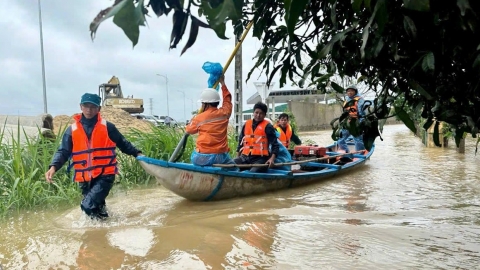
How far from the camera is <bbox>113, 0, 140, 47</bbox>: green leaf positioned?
36.5 inches

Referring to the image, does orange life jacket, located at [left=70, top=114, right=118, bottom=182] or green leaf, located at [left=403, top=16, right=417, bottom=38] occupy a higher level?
green leaf, located at [left=403, top=16, right=417, bottom=38]

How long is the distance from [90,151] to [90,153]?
0.02m

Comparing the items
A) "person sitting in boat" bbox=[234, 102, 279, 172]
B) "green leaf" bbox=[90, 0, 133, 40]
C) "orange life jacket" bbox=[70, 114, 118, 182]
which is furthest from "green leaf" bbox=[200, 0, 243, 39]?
"person sitting in boat" bbox=[234, 102, 279, 172]

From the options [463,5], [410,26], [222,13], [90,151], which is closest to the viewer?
[222,13]

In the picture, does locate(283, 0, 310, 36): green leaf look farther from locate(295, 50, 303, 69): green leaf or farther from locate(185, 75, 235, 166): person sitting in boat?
locate(185, 75, 235, 166): person sitting in boat

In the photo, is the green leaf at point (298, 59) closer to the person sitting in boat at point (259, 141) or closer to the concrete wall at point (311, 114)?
the person sitting in boat at point (259, 141)

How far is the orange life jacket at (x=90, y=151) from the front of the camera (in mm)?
4605

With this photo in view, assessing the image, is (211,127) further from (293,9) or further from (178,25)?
(293,9)

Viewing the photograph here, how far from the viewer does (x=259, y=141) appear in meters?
6.71

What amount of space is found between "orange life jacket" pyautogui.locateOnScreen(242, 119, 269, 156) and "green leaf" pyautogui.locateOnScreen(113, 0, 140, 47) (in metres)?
5.76

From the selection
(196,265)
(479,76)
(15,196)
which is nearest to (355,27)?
(479,76)

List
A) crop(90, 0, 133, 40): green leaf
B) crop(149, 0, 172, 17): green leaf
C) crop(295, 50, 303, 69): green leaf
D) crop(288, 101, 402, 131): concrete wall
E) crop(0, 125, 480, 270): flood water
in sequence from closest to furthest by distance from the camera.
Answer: crop(90, 0, 133, 40): green leaf < crop(149, 0, 172, 17): green leaf < crop(295, 50, 303, 69): green leaf < crop(0, 125, 480, 270): flood water < crop(288, 101, 402, 131): concrete wall

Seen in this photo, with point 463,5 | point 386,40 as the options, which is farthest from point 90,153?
point 463,5

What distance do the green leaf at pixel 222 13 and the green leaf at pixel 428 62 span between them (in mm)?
826
